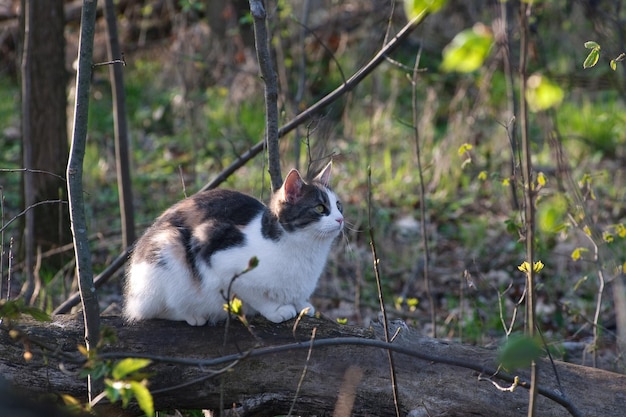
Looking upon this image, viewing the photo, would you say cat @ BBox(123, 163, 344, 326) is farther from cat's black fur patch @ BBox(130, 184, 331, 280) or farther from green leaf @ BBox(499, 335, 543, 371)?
green leaf @ BBox(499, 335, 543, 371)

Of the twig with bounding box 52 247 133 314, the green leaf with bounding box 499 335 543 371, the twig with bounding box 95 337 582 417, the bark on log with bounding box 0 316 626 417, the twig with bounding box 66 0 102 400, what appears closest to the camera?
the green leaf with bounding box 499 335 543 371

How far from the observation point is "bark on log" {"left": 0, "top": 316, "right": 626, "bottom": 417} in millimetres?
2777

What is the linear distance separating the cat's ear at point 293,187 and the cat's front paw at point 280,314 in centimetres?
46

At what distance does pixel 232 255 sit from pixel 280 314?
32 cm

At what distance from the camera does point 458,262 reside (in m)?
5.85

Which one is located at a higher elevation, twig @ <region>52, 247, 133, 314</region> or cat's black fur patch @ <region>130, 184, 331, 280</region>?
cat's black fur patch @ <region>130, 184, 331, 280</region>

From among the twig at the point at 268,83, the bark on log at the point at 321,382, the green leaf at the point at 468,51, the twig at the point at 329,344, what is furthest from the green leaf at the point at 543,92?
the twig at the point at 268,83

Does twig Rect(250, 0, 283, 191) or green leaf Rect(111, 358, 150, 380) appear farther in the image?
twig Rect(250, 0, 283, 191)

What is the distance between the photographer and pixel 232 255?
10.2ft

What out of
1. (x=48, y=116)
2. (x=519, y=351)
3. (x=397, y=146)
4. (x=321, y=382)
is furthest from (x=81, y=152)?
(x=397, y=146)

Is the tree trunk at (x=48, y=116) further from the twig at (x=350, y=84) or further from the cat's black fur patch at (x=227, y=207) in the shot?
the cat's black fur patch at (x=227, y=207)

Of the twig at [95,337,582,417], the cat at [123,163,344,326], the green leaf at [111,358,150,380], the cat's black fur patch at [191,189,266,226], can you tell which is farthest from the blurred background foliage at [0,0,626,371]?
the green leaf at [111,358,150,380]

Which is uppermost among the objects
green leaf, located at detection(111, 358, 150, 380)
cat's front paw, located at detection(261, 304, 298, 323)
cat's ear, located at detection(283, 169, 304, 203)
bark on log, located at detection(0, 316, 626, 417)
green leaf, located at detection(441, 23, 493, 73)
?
green leaf, located at detection(441, 23, 493, 73)

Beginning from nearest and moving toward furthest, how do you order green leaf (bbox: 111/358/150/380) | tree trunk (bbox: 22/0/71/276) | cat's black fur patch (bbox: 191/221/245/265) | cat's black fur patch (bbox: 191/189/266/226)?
green leaf (bbox: 111/358/150/380) → cat's black fur patch (bbox: 191/221/245/265) → cat's black fur patch (bbox: 191/189/266/226) → tree trunk (bbox: 22/0/71/276)
